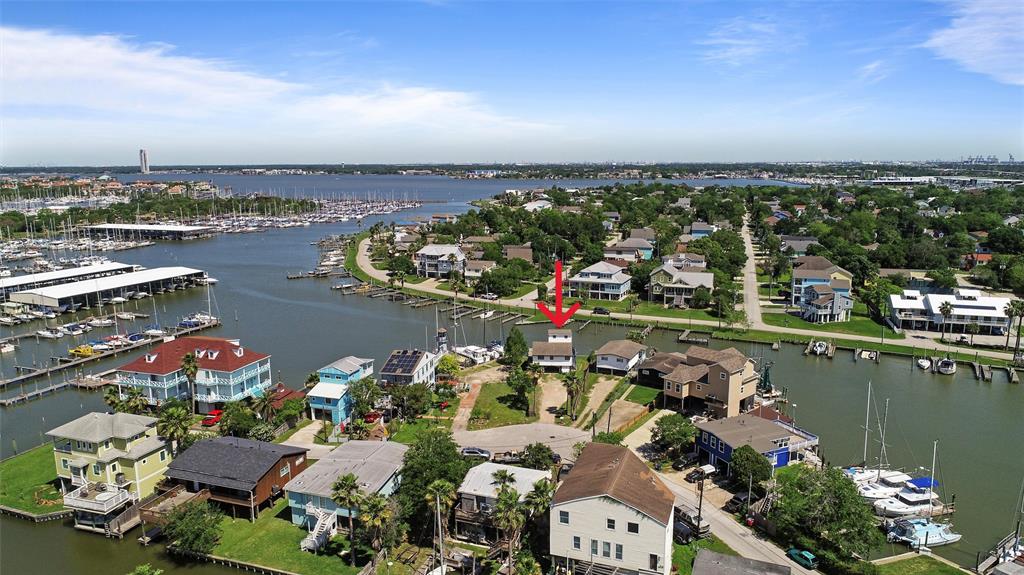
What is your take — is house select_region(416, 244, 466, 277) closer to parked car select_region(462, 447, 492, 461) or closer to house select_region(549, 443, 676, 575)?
parked car select_region(462, 447, 492, 461)

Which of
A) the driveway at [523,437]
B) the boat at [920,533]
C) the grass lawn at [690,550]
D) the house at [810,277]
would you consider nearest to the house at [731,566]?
the grass lawn at [690,550]

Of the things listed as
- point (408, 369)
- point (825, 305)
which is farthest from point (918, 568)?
point (825, 305)

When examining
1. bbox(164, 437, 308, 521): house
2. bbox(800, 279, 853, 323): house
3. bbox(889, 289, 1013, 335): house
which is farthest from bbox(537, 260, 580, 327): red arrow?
bbox(164, 437, 308, 521): house

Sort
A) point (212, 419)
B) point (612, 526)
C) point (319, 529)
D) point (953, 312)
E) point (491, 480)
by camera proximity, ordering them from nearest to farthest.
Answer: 1. point (612, 526)
2. point (319, 529)
3. point (491, 480)
4. point (212, 419)
5. point (953, 312)

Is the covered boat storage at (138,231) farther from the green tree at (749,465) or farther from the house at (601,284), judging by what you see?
the green tree at (749,465)

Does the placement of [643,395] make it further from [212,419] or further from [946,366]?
[212,419]
